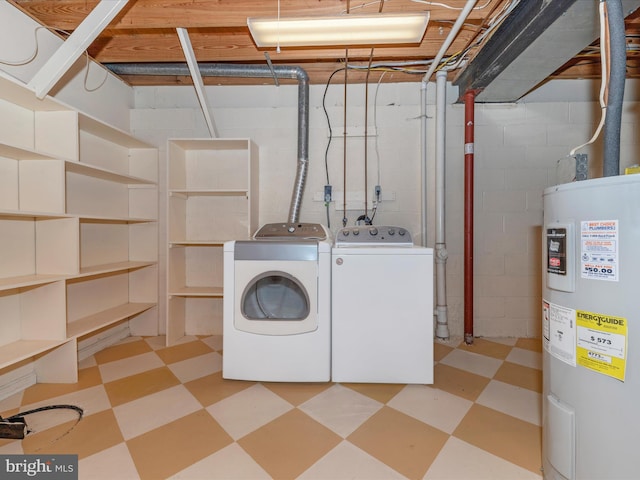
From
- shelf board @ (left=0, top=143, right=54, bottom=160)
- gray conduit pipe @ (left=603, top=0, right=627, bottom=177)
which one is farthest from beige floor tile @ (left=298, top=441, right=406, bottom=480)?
shelf board @ (left=0, top=143, right=54, bottom=160)

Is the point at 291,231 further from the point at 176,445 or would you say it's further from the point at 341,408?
the point at 176,445

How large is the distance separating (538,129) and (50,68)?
132 inches

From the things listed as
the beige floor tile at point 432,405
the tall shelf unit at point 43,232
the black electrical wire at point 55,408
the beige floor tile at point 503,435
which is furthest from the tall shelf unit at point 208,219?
the beige floor tile at point 503,435

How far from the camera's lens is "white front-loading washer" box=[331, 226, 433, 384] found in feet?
5.37

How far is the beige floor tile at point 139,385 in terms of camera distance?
1597 millimetres

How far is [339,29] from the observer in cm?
166

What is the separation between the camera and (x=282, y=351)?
1684mm

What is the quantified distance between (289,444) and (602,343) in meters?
1.18

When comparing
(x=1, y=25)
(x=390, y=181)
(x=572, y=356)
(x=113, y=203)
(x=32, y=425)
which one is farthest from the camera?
(x=390, y=181)

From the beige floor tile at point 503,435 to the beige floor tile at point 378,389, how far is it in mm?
359

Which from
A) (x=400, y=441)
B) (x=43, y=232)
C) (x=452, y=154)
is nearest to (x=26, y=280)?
(x=43, y=232)

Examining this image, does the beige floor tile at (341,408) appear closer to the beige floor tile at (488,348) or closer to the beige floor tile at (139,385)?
the beige floor tile at (139,385)

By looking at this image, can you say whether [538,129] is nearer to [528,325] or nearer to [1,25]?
[528,325]

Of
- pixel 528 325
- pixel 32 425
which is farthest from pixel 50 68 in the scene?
pixel 528 325
